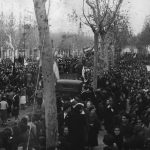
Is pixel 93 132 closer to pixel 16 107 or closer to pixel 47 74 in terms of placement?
pixel 47 74

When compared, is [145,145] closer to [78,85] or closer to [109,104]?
[109,104]

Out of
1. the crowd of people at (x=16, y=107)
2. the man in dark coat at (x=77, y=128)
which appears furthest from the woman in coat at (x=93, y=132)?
the crowd of people at (x=16, y=107)

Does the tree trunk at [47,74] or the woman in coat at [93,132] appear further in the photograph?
the woman in coat at [93,132]

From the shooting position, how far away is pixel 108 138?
13.6 m

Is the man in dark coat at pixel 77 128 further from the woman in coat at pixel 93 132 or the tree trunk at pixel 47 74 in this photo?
the woman in coat at pixel 93 132

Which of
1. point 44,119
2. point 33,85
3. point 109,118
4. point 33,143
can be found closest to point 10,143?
point 33,143

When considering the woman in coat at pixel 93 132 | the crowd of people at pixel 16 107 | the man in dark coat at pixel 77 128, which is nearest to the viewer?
the crowd of people at pixel 16 107

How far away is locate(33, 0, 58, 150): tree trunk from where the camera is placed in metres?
13.8

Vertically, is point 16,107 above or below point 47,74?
below

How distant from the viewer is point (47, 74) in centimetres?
1415

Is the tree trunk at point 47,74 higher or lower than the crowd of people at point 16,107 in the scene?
higher

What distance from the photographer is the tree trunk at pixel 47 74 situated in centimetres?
1381

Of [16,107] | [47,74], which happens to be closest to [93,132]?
[47,74]

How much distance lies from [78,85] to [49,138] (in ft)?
38.9
